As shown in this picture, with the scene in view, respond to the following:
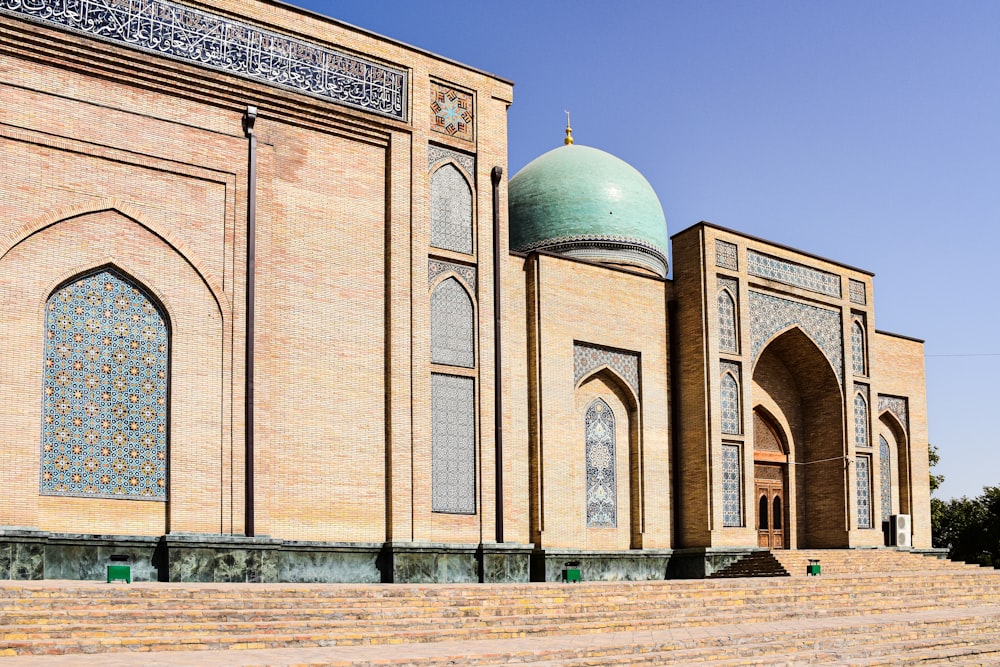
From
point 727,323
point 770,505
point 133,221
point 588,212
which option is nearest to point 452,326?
point 133,221

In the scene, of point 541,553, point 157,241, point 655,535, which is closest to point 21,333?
point 157,241

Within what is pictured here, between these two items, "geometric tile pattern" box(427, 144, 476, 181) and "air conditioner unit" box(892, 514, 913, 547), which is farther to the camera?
"air conditioner unit" box(892, 514, 913, 547)

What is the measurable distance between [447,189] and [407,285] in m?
1.41

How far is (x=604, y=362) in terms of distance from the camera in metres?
15.4

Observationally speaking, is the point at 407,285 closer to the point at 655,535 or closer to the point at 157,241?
the point at 157,241

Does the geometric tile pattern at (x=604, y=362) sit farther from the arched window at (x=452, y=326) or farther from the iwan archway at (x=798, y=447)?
the iwan archway at (x=798, y=447)

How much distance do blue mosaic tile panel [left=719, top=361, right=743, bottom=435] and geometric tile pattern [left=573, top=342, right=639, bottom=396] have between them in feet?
4.43

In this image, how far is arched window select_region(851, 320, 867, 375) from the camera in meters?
18.6

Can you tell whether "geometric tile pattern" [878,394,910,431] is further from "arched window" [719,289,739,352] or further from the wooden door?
"arched window" [719,289,739,352]

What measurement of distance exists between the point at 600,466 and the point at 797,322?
14.3 ft

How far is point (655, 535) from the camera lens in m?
15.6

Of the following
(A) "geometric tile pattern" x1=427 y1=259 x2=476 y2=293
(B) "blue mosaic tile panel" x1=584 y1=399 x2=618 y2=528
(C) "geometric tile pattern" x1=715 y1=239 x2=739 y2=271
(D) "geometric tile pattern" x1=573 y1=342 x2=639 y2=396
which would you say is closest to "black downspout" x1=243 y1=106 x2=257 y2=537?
(A) "geometric tile pattern" x1=427 y1=259 x2=476 y2=293

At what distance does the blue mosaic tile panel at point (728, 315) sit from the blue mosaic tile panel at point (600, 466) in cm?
208

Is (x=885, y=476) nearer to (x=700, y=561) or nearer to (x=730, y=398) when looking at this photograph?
(x=730, y=398)
